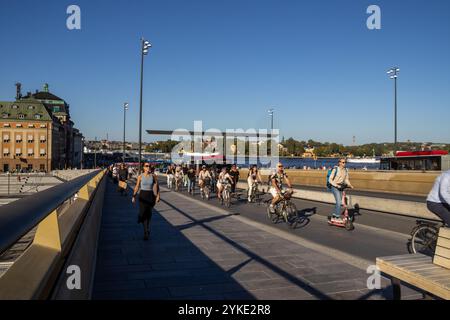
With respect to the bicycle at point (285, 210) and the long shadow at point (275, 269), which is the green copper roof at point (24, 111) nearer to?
the bicycle at point (285, 210)

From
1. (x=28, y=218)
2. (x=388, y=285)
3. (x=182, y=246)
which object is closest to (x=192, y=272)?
(x=182, y=246)

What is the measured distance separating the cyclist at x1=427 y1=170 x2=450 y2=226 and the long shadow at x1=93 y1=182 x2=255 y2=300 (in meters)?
3.13

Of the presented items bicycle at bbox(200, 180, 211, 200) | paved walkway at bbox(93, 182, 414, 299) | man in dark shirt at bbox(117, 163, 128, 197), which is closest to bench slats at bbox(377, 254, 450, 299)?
paved walkway at bbox(93, 182, 414, 299)

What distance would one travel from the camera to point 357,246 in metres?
8.62

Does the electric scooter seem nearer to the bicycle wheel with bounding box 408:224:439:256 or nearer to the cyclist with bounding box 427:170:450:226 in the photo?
the bicycle wheel with bounding box 408:224:439:256

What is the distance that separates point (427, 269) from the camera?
4332 mm

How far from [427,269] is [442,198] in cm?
177

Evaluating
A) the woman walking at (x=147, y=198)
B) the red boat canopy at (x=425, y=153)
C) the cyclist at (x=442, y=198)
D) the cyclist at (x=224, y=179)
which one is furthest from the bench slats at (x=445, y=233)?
the red boat canopy at (x=425, y=153)

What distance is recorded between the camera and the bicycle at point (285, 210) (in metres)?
11.7

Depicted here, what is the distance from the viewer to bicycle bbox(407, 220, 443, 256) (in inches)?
293

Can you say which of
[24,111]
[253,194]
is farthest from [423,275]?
[24,111]

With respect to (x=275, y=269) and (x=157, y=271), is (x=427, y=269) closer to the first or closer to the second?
(x=275, y=269)

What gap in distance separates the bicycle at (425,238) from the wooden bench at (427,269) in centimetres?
297
